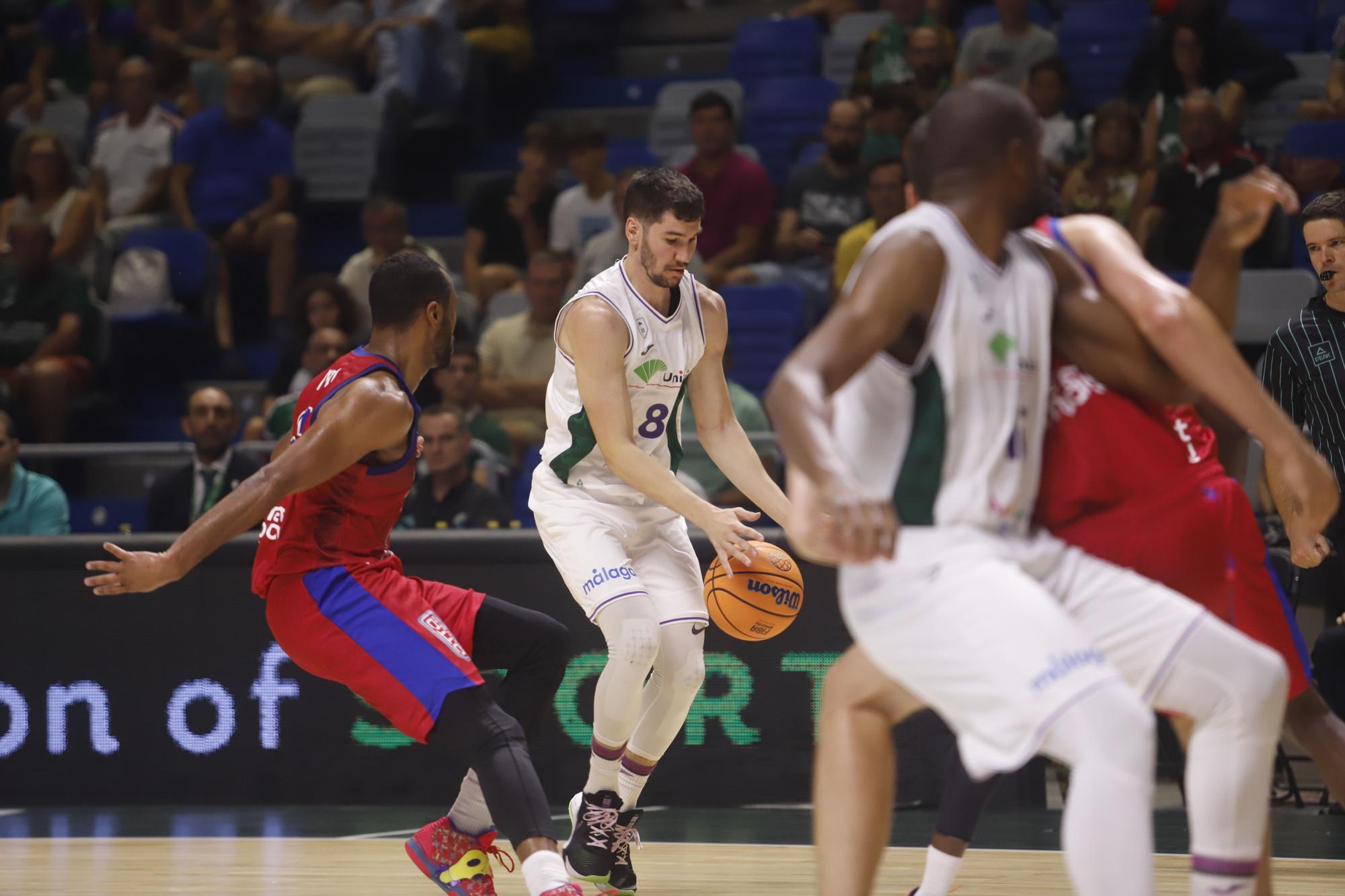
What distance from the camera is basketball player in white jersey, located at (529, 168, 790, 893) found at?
5188mm

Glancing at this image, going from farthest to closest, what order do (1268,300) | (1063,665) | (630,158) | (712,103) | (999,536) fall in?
(630,158)
(712,103)
(1268,300)
(999,536)
(1063,665)

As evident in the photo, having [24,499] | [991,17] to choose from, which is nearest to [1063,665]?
[24,499]

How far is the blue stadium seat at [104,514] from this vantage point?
32.4 feet

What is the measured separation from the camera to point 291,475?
429 cm

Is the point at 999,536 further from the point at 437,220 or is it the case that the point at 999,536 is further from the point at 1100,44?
the point at 437,220

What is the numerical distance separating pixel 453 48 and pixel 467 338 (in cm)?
330

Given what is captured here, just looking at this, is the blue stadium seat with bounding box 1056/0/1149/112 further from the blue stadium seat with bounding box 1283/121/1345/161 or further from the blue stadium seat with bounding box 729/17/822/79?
the blue stadium seat with bounding box 729/17/822/79

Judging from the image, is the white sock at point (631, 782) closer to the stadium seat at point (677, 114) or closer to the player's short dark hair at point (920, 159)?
the player's short dark hair at point (920, 159)

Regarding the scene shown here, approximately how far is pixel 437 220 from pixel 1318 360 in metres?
8.19

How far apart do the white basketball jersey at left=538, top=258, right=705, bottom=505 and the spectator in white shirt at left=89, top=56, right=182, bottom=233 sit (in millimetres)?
7688

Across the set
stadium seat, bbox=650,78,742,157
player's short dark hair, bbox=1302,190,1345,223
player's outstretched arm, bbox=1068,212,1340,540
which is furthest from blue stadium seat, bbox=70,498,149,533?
player's outstretched arm, bbox=1068,212,1340,540

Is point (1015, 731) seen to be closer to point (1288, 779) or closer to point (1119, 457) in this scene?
point (1119, 457)

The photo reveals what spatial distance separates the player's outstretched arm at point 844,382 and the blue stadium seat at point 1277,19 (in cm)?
875

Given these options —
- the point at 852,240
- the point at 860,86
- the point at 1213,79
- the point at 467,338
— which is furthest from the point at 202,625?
the point at 1213,79
